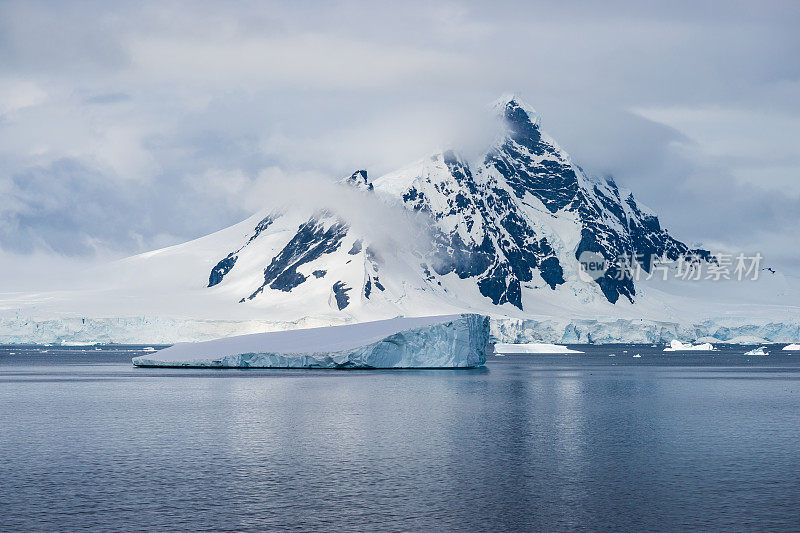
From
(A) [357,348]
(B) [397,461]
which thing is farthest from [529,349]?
(B) [397,461]

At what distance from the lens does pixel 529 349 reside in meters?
152

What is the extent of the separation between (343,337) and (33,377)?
87.5 ft

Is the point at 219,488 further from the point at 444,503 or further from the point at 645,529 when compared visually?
the point at 645,529

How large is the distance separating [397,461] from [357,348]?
51.8 meters

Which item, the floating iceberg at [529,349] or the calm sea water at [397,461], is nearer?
the calm sea water at [397,461]

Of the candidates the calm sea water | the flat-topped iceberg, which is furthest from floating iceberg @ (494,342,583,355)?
the calm sea water

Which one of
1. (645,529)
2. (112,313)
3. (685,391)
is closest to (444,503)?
(645,529)

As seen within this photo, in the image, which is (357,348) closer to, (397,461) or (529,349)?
(397,461)

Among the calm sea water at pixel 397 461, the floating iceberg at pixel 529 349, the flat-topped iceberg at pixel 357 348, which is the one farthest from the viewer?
the floating iceberg at pixel 529 349

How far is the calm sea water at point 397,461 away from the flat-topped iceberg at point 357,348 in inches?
914

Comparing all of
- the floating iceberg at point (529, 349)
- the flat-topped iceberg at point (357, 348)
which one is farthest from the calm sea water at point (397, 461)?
the floating iceberg at point (529, 349)

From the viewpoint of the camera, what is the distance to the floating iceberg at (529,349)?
152850mm

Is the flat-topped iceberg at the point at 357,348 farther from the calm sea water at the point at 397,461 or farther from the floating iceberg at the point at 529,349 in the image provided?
the floating iceberg at the point at 529,349

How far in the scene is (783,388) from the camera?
67.3m
